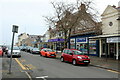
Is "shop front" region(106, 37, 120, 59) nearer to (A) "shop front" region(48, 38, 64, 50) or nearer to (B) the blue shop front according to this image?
(B) the blue shop front

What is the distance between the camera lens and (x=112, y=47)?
21.6 metres

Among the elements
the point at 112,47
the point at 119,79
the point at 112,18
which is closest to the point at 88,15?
the point at 112,18

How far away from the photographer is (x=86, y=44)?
26.6 metres

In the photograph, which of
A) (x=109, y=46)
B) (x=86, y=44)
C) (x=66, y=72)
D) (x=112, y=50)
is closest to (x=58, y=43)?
(x=86, y=44)

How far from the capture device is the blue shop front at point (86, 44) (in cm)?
2422

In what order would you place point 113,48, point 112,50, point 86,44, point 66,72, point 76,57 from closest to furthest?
point 66,72 < point 76,57 < point 113,48 < point 112,50 < point 86,44

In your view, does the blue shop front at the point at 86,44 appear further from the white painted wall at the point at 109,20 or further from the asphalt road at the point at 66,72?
the asphalt road at the point at 66,72

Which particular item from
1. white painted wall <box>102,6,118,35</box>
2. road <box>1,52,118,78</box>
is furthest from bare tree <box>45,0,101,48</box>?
road <box>1,52,118,78</box>

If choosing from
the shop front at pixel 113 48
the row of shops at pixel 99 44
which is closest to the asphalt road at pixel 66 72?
the shop front at pixel 113 48

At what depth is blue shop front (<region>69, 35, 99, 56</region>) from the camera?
79.5 feet

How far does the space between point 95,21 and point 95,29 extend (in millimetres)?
1457

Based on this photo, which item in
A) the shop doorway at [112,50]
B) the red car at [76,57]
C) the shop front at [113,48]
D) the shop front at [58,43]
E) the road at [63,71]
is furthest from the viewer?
the shop front at [58,43]

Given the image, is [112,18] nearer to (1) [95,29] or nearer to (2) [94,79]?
(1) [95,29]

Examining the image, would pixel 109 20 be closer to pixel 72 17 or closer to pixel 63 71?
pixel 72 17
